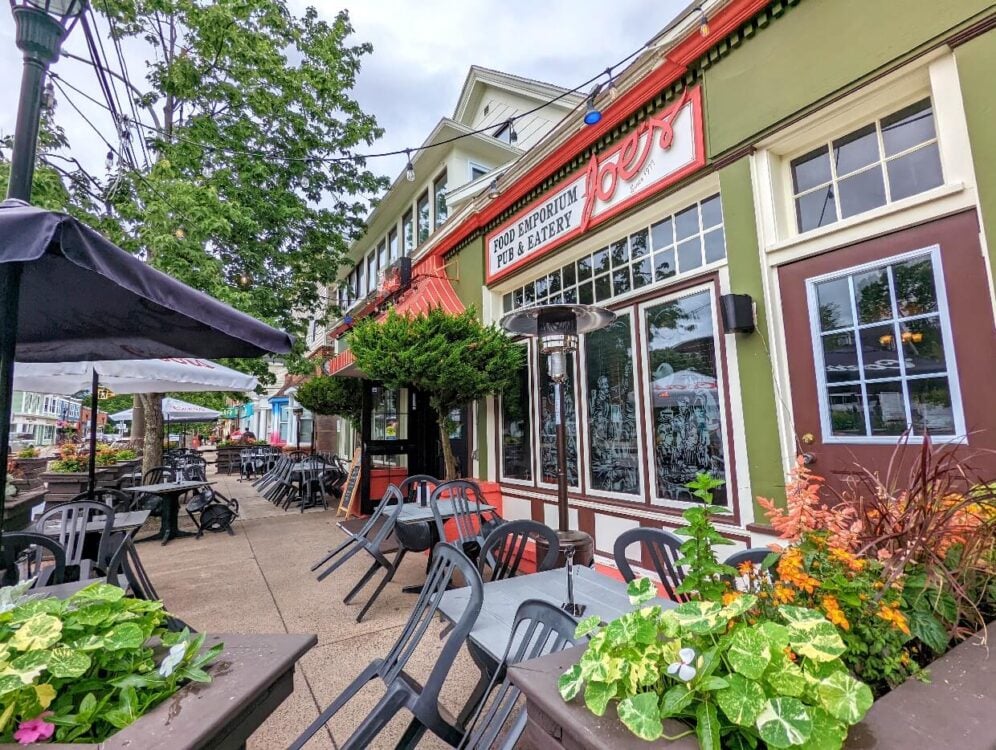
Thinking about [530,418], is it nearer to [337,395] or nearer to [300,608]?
[300,608]

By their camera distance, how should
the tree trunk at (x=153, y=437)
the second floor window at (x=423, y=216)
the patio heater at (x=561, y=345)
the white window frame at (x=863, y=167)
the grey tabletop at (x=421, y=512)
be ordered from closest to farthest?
the white window frame at (x=863, y=167) → the patio heater at (x=561, y=345) → the grey tabletop at (x=421, y=512) → the tree trunk at (x=153, y=437) → the second floor window at (x=423, y=216)

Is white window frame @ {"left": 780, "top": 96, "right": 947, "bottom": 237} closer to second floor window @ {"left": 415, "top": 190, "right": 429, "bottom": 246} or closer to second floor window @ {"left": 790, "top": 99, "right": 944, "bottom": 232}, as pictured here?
second floor window @ {"left": 790, "top": 99, "right": 944, "bottom": 232}

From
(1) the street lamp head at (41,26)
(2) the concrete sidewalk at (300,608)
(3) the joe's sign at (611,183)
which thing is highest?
(3) the joe's sign at (611,183)

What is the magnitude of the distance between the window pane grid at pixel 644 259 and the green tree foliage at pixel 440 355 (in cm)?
96

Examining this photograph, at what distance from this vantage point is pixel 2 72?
15.5 feet

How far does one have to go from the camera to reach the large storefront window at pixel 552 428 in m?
5.16

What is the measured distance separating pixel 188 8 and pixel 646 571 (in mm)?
9985

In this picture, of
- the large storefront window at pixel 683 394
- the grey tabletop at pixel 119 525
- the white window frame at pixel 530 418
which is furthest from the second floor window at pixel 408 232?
the grey tabletop at pixel 119 525

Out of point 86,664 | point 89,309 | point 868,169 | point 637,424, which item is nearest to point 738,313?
point 868,169

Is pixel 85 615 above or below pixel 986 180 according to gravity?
below

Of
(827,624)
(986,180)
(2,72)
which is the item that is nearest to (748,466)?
(986,180)

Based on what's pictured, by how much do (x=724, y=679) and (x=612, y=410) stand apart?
3833 millimetres

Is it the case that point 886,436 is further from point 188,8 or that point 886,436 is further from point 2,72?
point 188,8

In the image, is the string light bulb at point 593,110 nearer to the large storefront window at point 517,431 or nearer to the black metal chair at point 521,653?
the large storefront window at point 517,431
